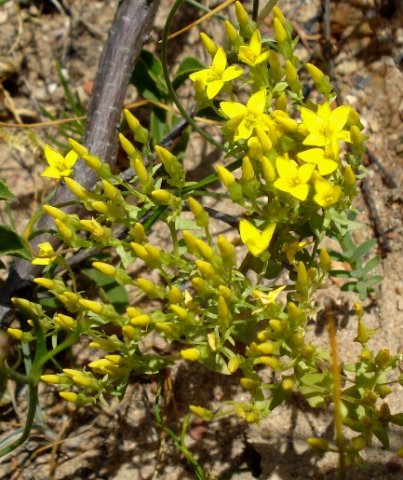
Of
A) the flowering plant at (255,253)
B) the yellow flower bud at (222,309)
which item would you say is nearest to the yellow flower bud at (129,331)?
the flowering plant at (255,253)

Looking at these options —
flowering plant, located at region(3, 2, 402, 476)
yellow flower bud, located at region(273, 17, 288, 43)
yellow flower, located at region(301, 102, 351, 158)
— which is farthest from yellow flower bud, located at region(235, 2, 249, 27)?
yellow flower, located at region(301, 102, 351, 158)

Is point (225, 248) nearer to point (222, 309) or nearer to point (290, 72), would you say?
point (222, 309)

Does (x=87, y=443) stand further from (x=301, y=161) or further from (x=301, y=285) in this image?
(x=301, y=161)

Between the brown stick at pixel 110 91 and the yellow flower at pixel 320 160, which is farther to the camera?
the brown stick at pixel 110 91

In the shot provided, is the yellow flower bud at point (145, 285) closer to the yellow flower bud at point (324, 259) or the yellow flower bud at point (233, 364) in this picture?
the yellow flower bud at point (233, 364)

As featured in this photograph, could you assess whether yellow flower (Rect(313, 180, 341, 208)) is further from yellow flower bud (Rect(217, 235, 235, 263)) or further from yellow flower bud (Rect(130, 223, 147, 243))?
yellow flower bud (Rect(130, 223, 147, 243))

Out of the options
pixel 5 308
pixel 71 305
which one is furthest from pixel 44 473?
pixel 71 305
